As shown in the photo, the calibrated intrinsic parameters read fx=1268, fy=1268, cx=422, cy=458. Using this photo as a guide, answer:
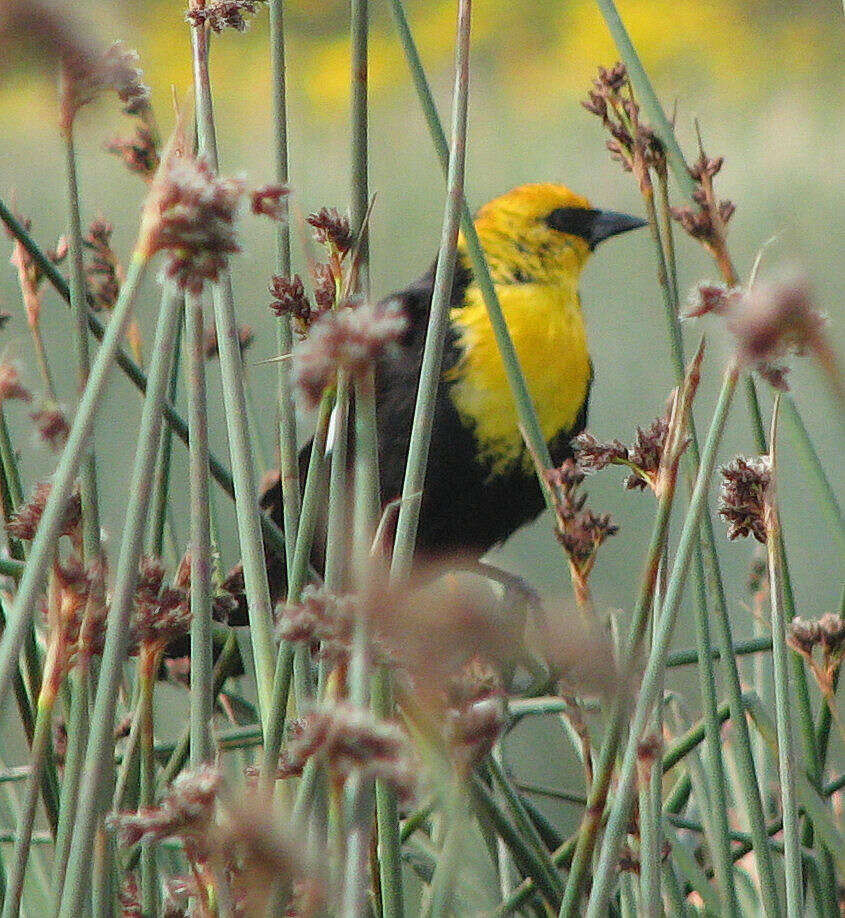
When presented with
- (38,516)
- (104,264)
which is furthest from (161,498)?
(38,516)

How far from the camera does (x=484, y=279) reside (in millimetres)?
466

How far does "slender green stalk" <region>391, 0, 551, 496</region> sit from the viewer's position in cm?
45

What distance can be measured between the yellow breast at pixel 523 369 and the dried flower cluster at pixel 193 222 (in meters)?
0.93

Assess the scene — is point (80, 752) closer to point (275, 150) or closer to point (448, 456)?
point (275, 150)

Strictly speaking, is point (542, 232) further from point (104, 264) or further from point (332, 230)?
point (332, 230)

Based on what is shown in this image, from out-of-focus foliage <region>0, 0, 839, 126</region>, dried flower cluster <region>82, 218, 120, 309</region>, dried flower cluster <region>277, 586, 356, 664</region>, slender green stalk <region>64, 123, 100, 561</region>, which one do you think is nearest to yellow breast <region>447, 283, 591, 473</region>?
dried flower cluster <region>82, 218, 120, 309</region>

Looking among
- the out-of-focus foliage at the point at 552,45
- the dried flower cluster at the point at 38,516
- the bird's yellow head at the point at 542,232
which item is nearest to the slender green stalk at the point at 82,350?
the dried flower cluster at the point at 38,516

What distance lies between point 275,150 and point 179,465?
1978mm

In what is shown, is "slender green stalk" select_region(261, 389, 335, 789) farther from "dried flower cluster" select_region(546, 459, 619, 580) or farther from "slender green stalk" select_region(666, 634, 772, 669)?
"slender green stalk" select_region(666, 634, 772, 669)

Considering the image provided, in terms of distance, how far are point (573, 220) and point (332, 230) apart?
3.55ft

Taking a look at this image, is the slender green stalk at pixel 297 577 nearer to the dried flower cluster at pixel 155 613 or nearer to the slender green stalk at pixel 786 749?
the dried flower cluster at pixel 155 613

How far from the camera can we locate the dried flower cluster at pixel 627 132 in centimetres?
48

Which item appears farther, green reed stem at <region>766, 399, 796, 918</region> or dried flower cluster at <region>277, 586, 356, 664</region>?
green reed stem at <region>766, 399, 796, 918</region>

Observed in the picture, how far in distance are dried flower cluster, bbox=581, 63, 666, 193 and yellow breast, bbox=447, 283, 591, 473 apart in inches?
26.4
